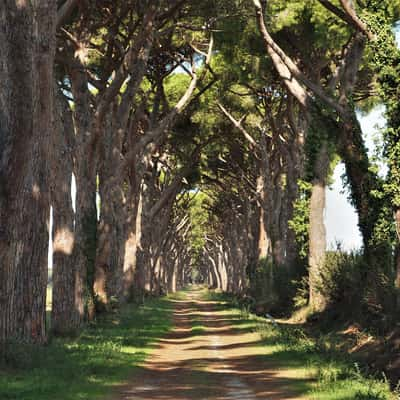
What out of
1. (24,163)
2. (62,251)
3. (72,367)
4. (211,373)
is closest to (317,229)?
(62,251)

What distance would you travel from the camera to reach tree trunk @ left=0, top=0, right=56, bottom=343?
12203 millimetres

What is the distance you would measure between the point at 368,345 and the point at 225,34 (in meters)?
14.8

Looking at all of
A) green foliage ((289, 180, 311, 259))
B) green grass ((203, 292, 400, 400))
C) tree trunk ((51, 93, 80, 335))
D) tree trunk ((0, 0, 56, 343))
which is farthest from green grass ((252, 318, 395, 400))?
green foliage ((289, 180, 311, 259))

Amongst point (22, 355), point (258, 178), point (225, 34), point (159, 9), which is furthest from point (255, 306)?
point (22, 355)

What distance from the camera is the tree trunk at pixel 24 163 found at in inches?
480

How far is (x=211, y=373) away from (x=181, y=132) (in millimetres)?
25068

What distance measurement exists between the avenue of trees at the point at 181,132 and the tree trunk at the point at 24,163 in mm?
27

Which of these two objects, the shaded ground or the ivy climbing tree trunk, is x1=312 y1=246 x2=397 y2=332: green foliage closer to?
the ivy climbing tree trunk

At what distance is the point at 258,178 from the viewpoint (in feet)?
140

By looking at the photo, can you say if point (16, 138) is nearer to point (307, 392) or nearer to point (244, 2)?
point (307, 392)

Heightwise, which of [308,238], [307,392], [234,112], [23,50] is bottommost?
[307,392]

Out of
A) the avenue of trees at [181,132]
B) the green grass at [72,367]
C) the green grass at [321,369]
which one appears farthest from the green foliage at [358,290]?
the green grass at [72,367]

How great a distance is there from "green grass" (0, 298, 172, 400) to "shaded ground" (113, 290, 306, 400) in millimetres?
409

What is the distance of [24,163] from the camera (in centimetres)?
1242
